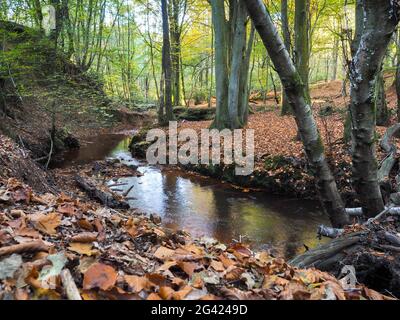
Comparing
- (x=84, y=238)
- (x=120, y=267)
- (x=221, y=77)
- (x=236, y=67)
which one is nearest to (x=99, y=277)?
(x=120, y=267)

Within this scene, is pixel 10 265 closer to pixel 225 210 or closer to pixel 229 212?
pixel 229 212

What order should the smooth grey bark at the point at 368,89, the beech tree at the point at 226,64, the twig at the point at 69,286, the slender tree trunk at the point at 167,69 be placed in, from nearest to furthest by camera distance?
1. the twig at the point at 69,286
2. the smooth grey bark at the point at 368,89
3. the beech tree at the point at 226,64
4. the slender tree trunk at the point at 167,69

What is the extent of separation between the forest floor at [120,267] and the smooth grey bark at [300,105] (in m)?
1.44

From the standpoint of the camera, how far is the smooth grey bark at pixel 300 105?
9.88 feet

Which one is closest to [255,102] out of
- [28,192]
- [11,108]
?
[11,108]

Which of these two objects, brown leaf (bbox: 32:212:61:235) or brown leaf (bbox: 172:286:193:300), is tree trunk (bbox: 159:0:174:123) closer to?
brown leaf (bbox: 32:212:61:235)

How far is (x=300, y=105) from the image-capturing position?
11.3ft

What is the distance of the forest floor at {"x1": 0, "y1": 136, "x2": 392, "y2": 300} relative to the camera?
69.1 inches

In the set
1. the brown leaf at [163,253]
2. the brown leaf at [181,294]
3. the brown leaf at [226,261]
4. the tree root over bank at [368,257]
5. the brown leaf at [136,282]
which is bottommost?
the tree root over bank at [368,257]

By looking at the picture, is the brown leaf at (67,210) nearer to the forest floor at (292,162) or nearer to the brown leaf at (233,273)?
the brown leaf at (233,273)

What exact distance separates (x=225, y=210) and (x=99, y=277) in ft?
19.2

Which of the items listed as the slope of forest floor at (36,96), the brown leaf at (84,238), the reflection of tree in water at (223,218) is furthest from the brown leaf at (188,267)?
the slope of forest floor at (36,96)

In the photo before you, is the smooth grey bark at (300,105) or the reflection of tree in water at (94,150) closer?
the smooth grey bark at (300,105)
